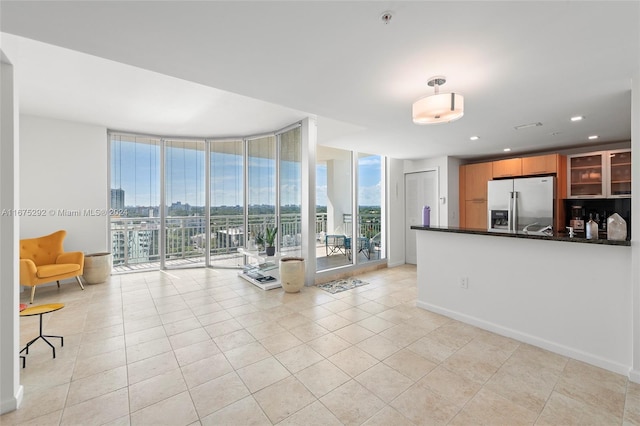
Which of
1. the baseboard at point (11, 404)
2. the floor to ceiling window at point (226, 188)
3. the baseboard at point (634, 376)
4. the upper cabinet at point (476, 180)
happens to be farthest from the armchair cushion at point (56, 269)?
the upper cabinet at point (476, 180)

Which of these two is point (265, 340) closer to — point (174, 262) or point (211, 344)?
point (211, 344)

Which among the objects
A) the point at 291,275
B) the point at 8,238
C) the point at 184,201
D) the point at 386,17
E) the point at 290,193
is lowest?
the point at 291,275

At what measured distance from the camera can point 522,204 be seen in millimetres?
4738

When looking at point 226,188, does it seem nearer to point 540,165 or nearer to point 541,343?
point 541,343

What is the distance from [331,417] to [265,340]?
114cm

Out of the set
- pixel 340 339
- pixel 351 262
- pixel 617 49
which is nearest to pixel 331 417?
pixel 340 339

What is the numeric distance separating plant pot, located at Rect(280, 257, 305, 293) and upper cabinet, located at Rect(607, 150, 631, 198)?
4863 millimetres

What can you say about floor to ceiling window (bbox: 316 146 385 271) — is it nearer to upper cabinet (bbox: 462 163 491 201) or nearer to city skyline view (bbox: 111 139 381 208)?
city skyline view (bbox: 111 139 381 208)

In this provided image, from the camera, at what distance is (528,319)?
2.61 meters

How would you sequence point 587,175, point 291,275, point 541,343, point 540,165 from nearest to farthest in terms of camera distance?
point 541,343
point 291,275
point 587,175
point 540,165

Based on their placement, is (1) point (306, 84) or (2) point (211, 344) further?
(2) point (211, 344)

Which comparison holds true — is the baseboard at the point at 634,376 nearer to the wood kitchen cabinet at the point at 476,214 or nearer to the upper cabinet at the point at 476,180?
the wood kitchen cabinet at the point at 476,214

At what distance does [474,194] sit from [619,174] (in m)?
2.02

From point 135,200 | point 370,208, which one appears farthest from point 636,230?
point 135,200
